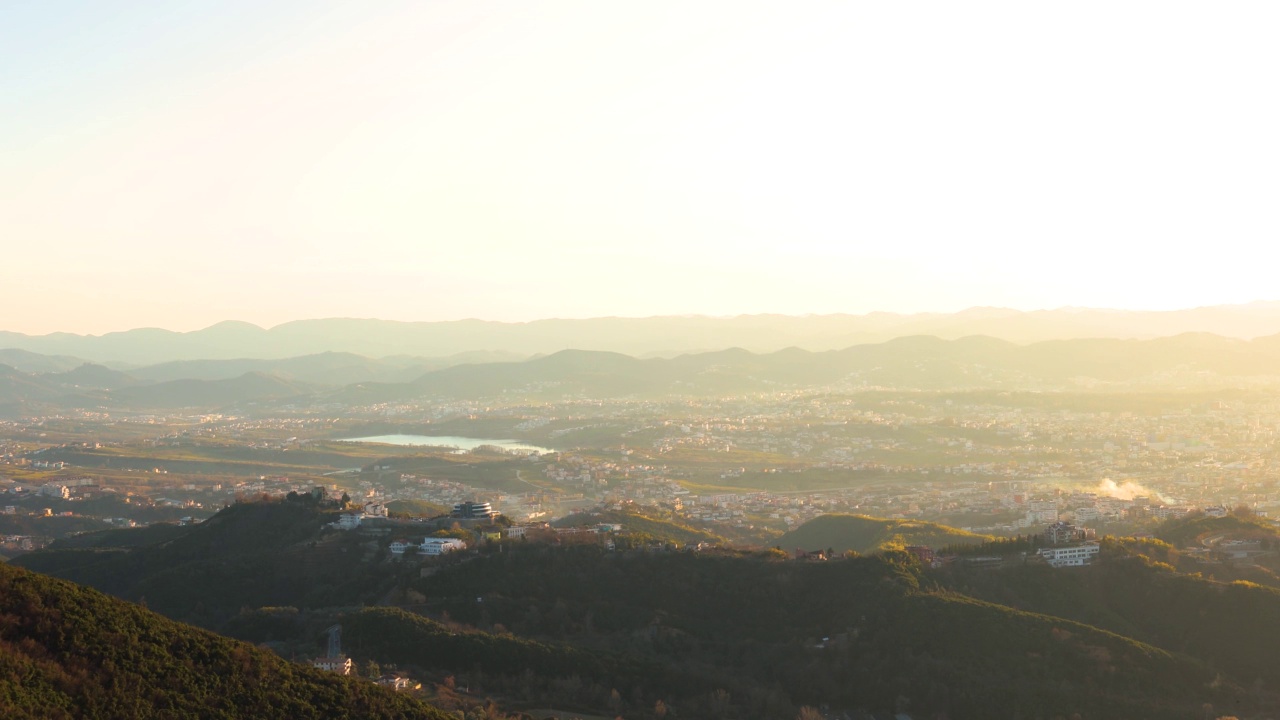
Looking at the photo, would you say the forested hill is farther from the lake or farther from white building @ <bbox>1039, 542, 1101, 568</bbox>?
the lake

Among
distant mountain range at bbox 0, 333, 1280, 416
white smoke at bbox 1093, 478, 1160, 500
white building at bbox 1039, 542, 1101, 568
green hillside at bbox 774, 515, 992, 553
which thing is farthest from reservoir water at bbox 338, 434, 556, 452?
white building at bbox 1039, 542, 1101, 568

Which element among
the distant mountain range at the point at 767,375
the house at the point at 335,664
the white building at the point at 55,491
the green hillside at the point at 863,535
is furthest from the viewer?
the distant mountain range at the point at 767,375

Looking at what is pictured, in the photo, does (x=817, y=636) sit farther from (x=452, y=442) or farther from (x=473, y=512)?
(x=452, y=442)

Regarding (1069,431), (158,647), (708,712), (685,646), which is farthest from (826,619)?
(1069,431)

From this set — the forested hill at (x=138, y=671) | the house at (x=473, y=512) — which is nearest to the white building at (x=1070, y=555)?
the forested hill at (x=138, y=671)

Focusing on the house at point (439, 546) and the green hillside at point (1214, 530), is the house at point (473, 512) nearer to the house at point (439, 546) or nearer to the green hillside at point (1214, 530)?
the house at point (439, 546)

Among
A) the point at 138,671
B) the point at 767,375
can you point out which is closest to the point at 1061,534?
the point at 138,671
